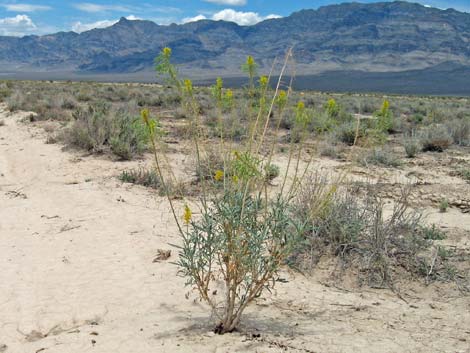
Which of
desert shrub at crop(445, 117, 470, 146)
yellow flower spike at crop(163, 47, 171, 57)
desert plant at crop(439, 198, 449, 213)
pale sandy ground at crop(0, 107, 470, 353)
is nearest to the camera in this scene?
yellow flower spike at crop(163, 47, 171, 57)

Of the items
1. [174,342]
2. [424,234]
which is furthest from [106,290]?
[424,234]

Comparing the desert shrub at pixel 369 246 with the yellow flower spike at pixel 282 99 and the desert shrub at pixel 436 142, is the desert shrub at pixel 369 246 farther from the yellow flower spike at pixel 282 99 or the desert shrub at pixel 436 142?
the desert shrub at pixel 436 142

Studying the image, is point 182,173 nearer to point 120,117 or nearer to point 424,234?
point 120,117

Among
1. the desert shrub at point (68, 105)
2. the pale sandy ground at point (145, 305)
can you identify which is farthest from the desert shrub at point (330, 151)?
the desert shrub at point (68, 105)

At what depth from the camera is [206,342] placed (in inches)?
138

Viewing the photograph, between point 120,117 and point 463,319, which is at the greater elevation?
point 120,117

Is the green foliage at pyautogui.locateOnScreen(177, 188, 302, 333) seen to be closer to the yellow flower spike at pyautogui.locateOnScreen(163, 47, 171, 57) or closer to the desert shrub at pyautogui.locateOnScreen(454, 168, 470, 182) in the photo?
the yellow flower spike at pyautogui.locateOnScreen(163, 47, 171, 57)

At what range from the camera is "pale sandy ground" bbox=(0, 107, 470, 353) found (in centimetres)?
356

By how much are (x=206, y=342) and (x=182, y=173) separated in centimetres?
581

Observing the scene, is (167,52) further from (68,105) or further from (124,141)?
(68,105)

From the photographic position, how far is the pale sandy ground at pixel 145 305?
356cm

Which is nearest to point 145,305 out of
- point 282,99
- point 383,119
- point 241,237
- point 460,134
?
point 241,237

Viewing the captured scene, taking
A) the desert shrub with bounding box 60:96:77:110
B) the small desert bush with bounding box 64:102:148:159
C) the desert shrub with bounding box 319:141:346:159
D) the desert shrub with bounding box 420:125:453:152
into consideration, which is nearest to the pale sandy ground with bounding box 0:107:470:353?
the small desert bush with bounding box 64:102:148:159

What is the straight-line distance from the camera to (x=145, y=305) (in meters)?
4.25
